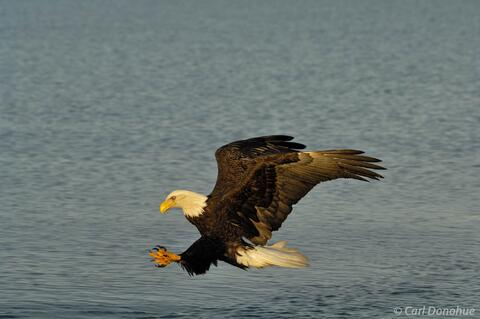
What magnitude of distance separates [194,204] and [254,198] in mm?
413

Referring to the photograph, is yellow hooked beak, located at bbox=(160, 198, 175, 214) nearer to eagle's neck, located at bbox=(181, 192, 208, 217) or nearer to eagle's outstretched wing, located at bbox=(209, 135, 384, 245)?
eagle's neck, located at bbox=(181, 192, 208, 217)

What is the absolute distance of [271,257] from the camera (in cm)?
799

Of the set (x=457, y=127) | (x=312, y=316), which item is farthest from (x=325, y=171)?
(x=457, y=127)

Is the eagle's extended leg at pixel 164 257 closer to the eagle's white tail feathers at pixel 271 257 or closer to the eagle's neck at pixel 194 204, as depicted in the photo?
the eagle's neck at pixel 194 204

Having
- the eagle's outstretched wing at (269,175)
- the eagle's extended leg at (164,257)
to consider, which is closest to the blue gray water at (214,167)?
the eagle's extended leg at (164,257)

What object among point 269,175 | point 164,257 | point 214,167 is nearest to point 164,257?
point 164,257

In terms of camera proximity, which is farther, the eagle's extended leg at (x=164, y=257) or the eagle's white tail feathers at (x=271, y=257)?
the eagle's extended leg at (x=164, y=257)

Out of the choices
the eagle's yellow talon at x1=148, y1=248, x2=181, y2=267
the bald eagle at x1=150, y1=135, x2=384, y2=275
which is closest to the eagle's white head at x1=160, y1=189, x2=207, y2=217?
the bald eagle at x1=150, y1=135, x2=384, y2=275

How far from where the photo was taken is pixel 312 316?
8.14m

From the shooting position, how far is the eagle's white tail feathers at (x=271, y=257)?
7.91 metres

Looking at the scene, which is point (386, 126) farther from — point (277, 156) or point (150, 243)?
point (277, 156)

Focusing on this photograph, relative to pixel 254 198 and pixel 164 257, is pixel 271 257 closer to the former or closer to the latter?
pixel 254 198

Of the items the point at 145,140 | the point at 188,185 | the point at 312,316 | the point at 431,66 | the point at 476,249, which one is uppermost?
the point at 431,66

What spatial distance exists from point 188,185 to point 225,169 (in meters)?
4.06
